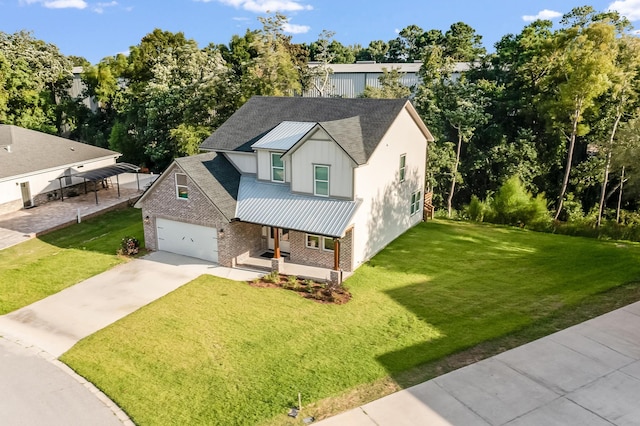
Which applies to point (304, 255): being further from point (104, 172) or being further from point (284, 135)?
point (104, 172)

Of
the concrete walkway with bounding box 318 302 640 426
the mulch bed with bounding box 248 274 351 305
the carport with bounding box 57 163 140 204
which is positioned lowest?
the concrete walkway with bounding box 318 302 640 426

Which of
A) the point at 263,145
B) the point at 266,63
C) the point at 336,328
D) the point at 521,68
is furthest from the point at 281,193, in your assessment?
the point at 521,68

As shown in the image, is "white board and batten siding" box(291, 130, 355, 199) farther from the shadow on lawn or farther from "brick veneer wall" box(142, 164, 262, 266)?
the shadow on lawn

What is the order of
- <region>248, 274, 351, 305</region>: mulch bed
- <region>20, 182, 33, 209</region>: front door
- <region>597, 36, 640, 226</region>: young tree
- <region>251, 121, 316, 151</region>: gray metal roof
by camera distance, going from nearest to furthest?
<region>248, 274, 351, 305</region>: mulch bed, <region>251, 121, 316, 151</region>: gray metal roof, <region>597, 36, 640, 226</region>: young tree, <region>20, 182, 33, 209</region>: front door

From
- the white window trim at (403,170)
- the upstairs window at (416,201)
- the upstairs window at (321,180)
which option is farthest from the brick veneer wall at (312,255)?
the upstairs window at (416,201)

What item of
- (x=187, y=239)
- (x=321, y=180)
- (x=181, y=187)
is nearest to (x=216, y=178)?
(x=181, y=187)

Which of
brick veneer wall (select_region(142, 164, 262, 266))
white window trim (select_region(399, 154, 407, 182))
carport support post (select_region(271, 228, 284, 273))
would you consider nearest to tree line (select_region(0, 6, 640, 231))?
white window trim (select_region(399, 154, 407, 182))

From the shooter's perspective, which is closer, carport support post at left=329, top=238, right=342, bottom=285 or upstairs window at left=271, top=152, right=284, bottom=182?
carport support post at left=329, top=238, right=342, bottom=285

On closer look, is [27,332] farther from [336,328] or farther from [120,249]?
[336,328]
